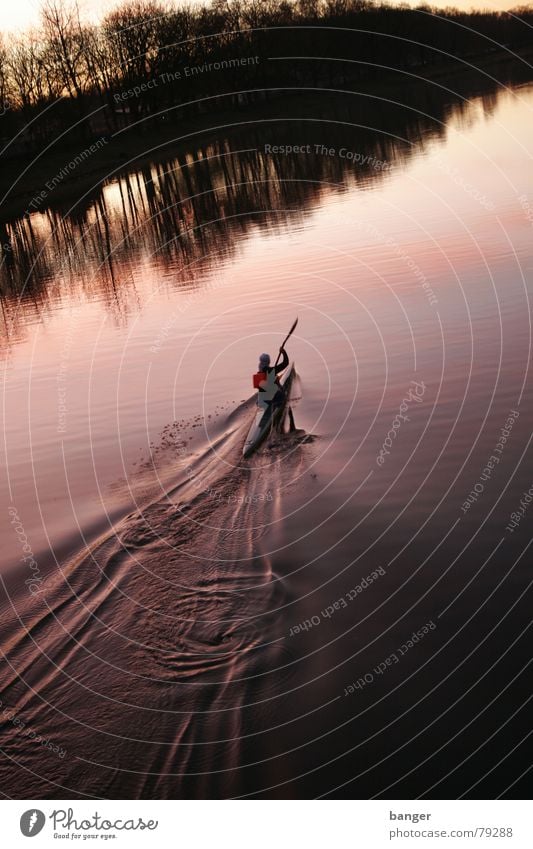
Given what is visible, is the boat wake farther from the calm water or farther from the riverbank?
the riverbank

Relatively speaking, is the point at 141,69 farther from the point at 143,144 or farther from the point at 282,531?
the point at 282,531

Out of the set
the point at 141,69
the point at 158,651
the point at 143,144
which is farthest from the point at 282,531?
the point at 141,69

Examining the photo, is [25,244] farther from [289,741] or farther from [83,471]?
[289,741]

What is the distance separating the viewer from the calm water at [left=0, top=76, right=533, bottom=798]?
480 inches

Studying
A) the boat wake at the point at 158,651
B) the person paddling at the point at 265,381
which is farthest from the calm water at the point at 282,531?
the person paddling at the point at 265,381

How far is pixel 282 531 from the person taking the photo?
18453 mm

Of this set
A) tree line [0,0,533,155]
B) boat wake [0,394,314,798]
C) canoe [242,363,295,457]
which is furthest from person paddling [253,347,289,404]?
tree line [0,0,533,155]

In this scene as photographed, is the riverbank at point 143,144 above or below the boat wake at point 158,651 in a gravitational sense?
above

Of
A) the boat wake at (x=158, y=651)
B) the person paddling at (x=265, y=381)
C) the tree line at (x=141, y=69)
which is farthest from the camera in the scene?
the tree line at (x=141, y=69)

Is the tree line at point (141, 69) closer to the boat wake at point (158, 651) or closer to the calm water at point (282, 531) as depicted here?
the calm water at point (282, 531)

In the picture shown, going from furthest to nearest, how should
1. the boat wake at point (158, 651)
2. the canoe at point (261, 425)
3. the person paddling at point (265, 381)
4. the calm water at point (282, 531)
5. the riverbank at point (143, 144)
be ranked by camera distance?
the riverbank at point (143, 144)
the person paddling at point (265, 381)
the canoe at point (261, 425)
the calm water at point (282, 531)
the boat wake at point (158, 651)

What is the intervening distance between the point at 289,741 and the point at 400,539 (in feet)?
20.0

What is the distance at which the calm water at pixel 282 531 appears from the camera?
Answer: 12.2 m

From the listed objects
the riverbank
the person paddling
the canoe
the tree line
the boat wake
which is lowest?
the boat wake
